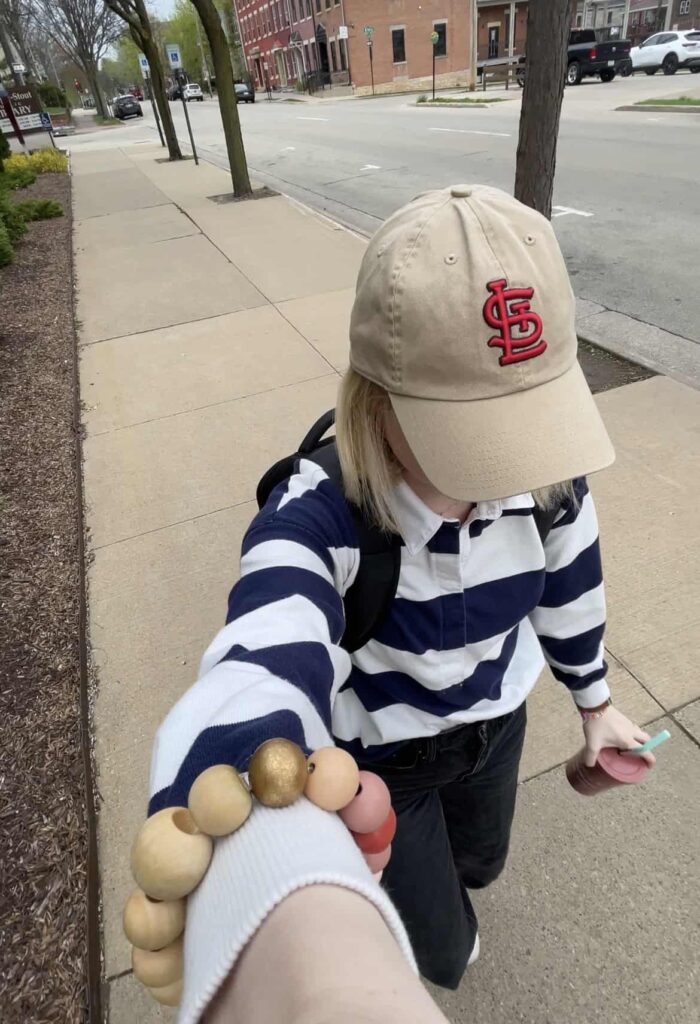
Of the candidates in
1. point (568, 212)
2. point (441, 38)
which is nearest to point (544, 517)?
point (568, 212)

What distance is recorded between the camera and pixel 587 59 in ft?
81.7

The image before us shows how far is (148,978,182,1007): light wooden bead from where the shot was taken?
62cm

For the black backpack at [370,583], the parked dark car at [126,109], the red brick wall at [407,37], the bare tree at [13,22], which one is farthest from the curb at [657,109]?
the parked dark car at [126,109]

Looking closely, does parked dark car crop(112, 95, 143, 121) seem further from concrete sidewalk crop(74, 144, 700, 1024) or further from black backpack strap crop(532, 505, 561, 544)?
black backpack strap crop(532, 505, 561, 544)

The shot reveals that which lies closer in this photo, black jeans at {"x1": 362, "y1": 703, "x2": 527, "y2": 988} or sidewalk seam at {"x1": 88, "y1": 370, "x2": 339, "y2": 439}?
black jeans at {"x1": 362, "y1": 703, "x2": 527, "y2": 988}

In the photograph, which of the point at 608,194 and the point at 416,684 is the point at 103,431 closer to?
the point at 416,684

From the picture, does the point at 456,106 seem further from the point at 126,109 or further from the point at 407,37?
the point at 126,109

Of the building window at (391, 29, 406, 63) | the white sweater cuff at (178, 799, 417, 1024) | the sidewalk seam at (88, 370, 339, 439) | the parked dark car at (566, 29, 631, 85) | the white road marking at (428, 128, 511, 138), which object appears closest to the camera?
the white sweater cuff at (178, 799, 417, 1024)

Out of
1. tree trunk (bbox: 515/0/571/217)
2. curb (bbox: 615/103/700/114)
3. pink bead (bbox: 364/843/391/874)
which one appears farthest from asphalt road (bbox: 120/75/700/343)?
pink bead (bbox: 364/843/391/874)

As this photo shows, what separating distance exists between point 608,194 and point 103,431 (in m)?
8.08

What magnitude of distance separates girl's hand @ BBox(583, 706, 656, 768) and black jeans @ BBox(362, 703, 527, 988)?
0.16 metres

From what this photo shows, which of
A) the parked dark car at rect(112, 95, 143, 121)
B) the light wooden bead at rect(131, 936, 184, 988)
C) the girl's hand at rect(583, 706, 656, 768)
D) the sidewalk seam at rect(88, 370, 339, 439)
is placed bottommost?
the parked dark car at rect(112, 95, 143, 121)

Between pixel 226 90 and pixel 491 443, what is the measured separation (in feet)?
38.1

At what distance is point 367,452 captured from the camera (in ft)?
3.72
